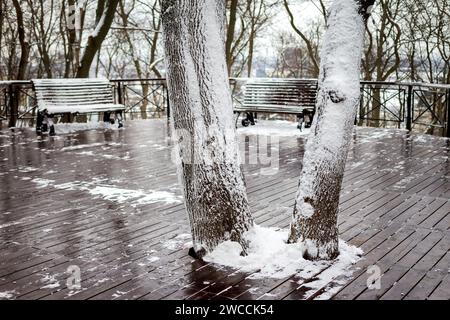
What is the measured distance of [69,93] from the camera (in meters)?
11.1

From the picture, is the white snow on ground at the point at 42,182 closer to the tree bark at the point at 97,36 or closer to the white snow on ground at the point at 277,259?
the white snow on ground at the point at 277,259

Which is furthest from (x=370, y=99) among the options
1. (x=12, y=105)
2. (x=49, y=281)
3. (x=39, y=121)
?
(x=49, y=281)

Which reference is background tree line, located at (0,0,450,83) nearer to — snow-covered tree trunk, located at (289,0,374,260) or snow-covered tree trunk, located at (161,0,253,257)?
snow-covered tree trunk, located at (161,0,253,257)

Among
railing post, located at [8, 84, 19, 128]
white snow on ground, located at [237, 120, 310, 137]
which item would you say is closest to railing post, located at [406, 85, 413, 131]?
white snow on ground, located at [237, 120, 310, 137]

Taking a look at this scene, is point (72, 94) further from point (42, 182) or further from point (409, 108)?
point (409, 108)

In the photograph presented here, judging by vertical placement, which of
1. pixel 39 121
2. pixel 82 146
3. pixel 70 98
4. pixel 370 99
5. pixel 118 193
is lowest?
pixel 118 193

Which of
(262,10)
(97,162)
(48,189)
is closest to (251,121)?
(97,162)

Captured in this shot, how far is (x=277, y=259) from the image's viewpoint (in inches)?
154

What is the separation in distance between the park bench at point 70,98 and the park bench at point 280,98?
2.72 m

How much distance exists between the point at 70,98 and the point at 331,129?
8.32 metres

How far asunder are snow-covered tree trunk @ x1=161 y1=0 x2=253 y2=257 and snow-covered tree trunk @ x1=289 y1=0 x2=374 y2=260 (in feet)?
1.63

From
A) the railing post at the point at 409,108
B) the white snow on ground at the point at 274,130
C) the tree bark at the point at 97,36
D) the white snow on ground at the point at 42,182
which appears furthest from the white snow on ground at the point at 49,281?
the tree bark at the point at 97,36

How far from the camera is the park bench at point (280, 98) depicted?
422 inches
